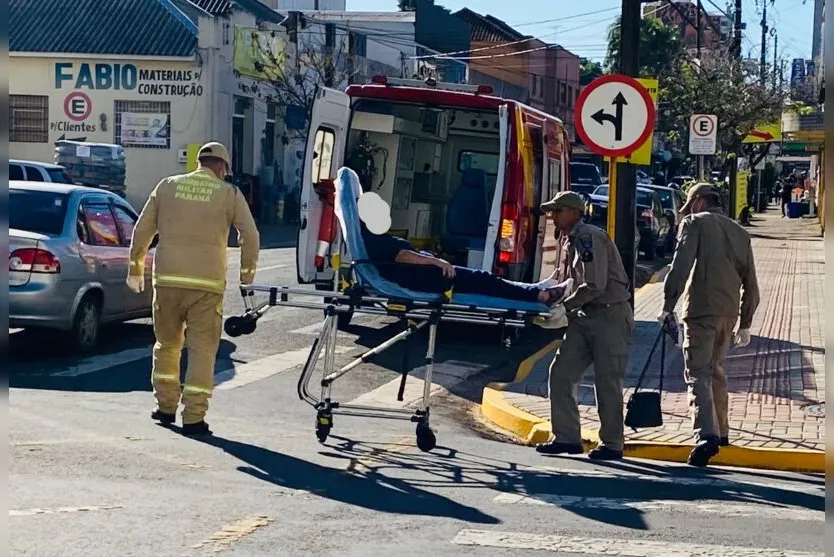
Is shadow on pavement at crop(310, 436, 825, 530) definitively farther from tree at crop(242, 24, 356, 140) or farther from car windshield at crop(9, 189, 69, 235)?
tree at crop(242, 24, 356, 140)

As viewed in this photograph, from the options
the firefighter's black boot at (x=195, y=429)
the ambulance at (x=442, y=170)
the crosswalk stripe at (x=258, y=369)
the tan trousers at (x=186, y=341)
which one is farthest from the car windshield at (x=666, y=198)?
the firefighter's black boot at (x=195, y=429)

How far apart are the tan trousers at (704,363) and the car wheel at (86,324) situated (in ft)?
19.4

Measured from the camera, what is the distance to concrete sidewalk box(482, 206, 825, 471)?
959cm

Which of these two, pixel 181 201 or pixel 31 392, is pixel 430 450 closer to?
pixel 181 201

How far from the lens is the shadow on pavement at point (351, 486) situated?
7364 mm

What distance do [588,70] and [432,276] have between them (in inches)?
3285

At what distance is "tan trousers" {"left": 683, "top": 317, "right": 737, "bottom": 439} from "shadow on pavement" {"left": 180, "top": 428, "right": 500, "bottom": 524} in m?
2.29

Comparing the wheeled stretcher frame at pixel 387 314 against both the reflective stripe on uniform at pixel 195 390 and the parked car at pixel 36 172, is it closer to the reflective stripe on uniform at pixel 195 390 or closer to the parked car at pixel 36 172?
the reflective stripe on uniform at pixel 195 390

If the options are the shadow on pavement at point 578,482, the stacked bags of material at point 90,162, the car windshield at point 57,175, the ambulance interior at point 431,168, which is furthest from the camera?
the stacked bags of material at point 90,162

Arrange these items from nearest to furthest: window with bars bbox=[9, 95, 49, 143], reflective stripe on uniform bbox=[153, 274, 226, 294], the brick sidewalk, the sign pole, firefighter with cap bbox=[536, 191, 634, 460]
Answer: firefighter with cap bbox=[536, 191, 634, 460] < reflective stripe on uniform bbox=[153, 274, 226, 294] < the brick sidewalk < the sign pole < window with bars bbox=[9, 95, 49, 143]

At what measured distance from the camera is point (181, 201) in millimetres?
9383

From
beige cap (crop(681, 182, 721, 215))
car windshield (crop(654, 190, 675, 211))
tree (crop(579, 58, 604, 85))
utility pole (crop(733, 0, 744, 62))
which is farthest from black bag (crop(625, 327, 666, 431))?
tree (crop(579, 58, 604, 85))

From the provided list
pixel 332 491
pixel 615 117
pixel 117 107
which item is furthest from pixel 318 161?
Answer: pixel 117 107

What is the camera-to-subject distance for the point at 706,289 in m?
9.32
